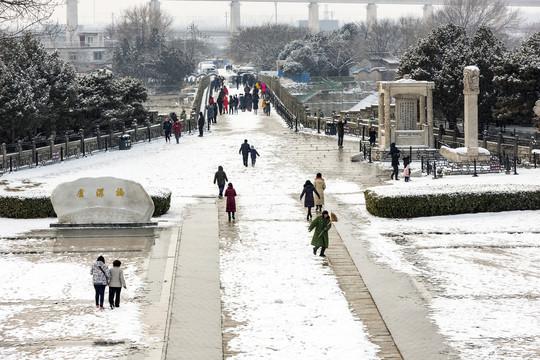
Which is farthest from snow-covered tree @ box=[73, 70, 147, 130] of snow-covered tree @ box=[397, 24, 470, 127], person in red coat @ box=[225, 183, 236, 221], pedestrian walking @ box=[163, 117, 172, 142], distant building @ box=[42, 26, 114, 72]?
distant building @ box=[42, 26, 114, 72]

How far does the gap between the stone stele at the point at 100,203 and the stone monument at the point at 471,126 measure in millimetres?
15269

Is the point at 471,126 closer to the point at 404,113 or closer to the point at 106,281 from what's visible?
the point at 404,113

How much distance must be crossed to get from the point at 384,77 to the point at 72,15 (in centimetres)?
11604

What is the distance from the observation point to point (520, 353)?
45.1 ft

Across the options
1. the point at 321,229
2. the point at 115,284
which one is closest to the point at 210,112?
the point at 321,229

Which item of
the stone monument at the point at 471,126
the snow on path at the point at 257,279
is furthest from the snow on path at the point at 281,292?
the stone monument at the point at 471,126

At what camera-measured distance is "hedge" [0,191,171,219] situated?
24.9 meters

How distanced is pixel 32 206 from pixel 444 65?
2633 cm

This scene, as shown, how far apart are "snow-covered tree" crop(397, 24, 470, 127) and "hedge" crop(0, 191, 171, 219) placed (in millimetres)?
23137

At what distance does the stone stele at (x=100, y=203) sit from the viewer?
23.4 metres

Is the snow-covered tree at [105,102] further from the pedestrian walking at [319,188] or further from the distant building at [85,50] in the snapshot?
the distant building at [85,50]

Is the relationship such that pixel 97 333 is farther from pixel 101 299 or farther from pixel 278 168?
pixel 278 168

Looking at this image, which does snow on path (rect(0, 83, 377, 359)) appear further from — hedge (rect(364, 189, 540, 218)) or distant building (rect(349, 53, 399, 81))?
distant building (rect(349, 53, 399, 81))

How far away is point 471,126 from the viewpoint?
34375 millimetres
